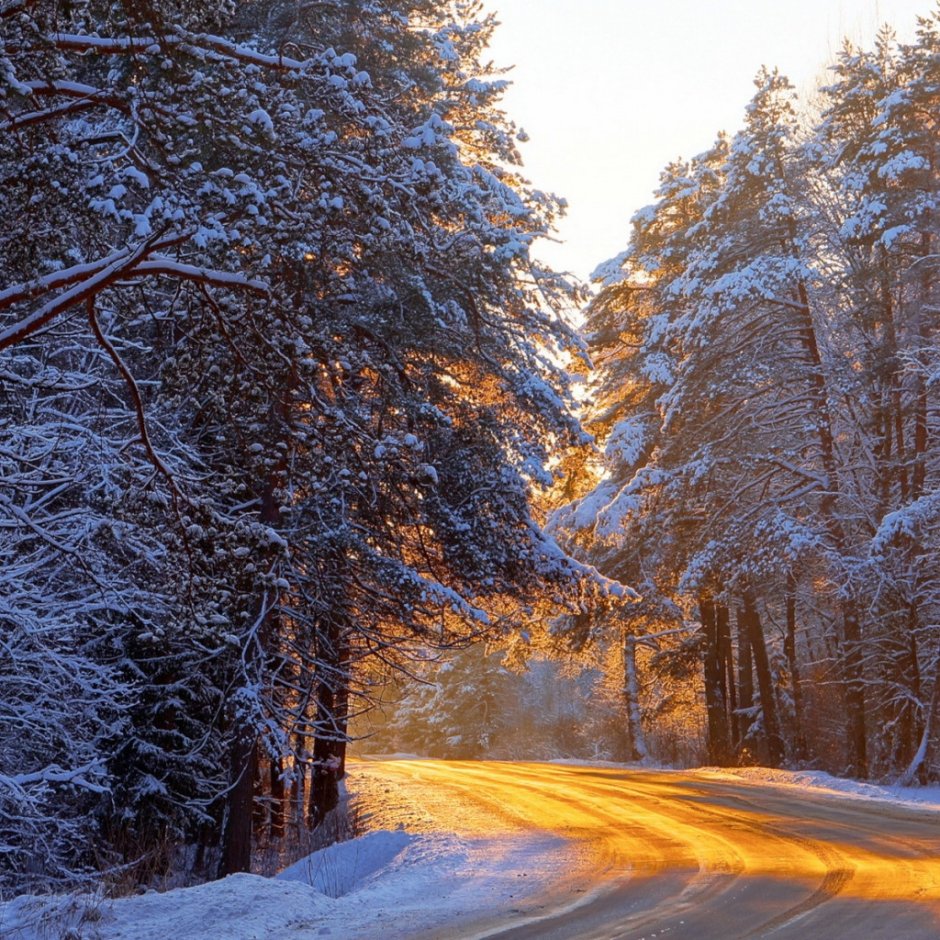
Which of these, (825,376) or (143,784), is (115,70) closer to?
(143,784)

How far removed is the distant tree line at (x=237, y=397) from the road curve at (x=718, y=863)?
315 centimetres

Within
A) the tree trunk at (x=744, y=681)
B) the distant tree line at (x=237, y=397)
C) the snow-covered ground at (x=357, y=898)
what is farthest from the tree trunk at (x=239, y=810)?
the tree trunk at (x=744, y=681)

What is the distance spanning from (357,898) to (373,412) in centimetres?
700

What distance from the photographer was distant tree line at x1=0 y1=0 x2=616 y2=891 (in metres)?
7.60

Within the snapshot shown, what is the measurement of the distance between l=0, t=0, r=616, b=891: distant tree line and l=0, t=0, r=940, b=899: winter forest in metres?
0.07

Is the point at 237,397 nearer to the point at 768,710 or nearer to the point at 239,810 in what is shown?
the point at 239,810

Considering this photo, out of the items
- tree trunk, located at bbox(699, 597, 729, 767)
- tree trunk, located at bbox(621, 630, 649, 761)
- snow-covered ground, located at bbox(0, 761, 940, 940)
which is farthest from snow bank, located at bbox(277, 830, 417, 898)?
tree trunk, located at bbox(621, 630, 649, 761)

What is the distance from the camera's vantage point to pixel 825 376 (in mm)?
22406

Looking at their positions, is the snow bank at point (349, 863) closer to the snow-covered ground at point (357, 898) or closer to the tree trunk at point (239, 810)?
the snow-covered ground at point (357, 898)

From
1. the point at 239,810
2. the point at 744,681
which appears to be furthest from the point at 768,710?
the point at 239,810

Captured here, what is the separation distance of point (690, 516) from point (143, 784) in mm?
15712

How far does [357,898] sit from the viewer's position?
8.76 metres

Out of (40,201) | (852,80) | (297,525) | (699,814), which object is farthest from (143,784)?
(852,80)

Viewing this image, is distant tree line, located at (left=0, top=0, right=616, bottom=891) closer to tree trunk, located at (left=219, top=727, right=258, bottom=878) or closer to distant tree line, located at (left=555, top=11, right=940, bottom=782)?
tree trunk, located at (left=219, top=727, right=258, bottom=878)
